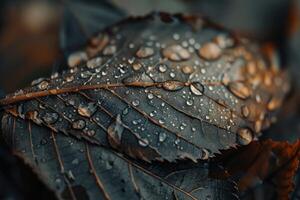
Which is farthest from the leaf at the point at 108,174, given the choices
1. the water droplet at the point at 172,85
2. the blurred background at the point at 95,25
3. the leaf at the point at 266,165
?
the blurred background at the point at 95,25

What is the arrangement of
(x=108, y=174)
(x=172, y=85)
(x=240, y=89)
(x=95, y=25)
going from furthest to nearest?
(x=95, y=25)
(x=240, y=89)
(x=172, y=85)
(x=108, y=174)

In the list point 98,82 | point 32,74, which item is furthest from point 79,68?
point 32,74

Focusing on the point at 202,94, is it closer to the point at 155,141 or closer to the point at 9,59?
the point at 155,141

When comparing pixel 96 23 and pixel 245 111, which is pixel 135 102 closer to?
pixel 245 111

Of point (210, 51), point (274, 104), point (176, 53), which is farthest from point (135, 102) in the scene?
point (274, 104)

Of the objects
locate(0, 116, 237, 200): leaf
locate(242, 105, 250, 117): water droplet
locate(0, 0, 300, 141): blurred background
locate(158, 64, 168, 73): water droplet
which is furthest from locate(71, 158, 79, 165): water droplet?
locate(0, 0, 300, 141): blurred background

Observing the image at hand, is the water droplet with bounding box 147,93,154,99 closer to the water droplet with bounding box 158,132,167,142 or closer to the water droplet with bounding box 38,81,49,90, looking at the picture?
the water droplet with bounding box 158,132,167,142

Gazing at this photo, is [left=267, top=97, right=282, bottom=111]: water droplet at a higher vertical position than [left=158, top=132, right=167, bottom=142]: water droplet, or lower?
lower
